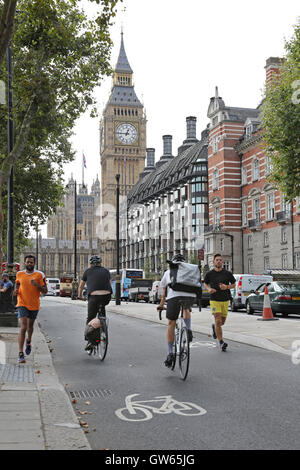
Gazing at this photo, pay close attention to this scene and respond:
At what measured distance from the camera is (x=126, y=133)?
144500 mm

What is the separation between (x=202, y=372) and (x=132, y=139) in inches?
5425

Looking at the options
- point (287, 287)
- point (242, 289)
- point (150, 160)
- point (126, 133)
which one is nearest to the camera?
point (287, 287)

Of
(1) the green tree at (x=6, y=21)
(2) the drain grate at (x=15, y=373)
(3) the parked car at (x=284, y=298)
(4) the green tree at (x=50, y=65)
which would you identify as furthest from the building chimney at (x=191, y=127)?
(2) the drain grate at (x=15, y=373)

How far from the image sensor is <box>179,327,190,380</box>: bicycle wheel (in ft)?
26.5

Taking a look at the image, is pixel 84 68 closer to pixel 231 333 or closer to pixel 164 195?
pixel 231 333

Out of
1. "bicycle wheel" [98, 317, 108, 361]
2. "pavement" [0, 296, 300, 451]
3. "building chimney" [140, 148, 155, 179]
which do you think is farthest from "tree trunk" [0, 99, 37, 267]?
"building chimney" [140, 148, 155, 179]

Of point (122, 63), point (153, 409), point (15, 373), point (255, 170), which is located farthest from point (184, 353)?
point (122, 63)

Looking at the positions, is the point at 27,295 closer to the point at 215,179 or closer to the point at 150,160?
the point at 215,179

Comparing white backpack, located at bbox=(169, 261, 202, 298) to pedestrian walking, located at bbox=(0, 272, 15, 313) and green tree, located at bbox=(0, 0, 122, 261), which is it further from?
pedestrian walking, located at bbox=(0, 272, 15, 313)

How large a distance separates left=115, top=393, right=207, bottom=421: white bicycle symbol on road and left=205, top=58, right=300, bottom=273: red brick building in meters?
46.0

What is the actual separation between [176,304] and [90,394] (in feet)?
6.70

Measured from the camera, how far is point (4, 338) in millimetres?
13141
